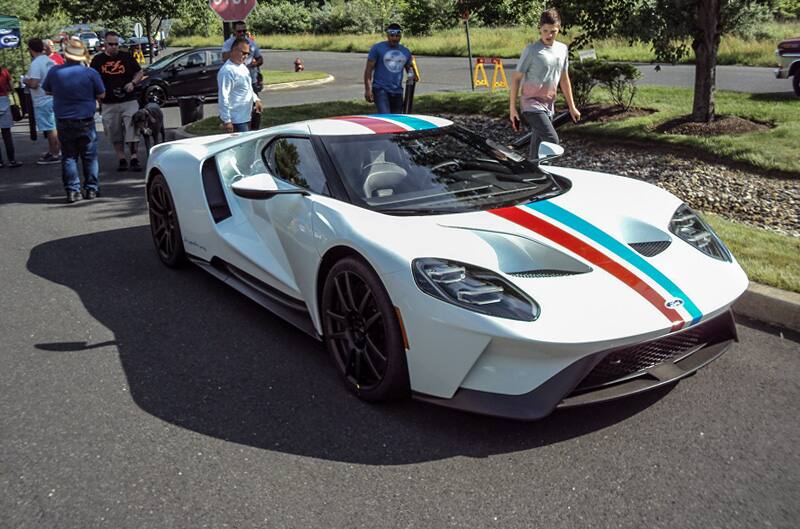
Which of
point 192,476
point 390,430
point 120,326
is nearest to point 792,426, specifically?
point 390,430

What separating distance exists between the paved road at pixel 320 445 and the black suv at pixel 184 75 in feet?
56.6

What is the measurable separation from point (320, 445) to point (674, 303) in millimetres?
1721

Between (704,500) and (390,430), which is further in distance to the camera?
(390,430)

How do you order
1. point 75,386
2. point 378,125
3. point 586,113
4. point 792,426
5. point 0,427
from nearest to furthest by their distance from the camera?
point 792,426 < point 0,427 < point 75,386 < point 378,125 < point 586,113

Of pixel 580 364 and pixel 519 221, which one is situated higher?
pixel 519 221

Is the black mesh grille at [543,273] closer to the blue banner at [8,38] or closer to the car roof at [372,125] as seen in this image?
the car roof at [372,125]

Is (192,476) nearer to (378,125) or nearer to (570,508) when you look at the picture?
(570,508)

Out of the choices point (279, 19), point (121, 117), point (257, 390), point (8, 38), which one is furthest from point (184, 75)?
point (279, 19)

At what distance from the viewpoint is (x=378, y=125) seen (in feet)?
16.2

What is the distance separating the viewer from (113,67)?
415 inches

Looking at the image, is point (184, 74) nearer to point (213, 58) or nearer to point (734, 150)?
point (213, 58)

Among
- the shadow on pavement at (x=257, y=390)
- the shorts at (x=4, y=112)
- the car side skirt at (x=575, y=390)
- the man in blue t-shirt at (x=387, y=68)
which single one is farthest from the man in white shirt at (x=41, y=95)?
the car side skirt at (x=575, y=390)

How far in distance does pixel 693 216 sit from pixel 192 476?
2923 mm

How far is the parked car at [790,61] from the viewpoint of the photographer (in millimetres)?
15086
